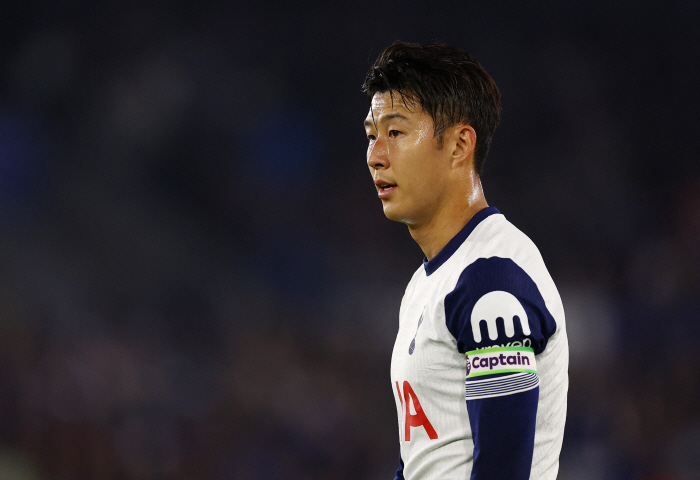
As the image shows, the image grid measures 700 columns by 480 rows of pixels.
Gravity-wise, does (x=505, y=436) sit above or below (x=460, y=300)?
below

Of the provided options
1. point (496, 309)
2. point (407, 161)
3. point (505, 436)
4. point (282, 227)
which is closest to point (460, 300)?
point (496, 309)

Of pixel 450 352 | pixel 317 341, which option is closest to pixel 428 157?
pixel 450 352

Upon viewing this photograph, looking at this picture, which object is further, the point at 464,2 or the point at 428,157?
the point at 464,2

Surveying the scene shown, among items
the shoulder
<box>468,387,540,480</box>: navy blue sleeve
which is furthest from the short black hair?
<box>468,387,540,480</box>: navy blue sleeve

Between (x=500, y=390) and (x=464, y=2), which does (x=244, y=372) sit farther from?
(x=500, y=390)

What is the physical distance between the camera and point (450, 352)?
3.50 ft

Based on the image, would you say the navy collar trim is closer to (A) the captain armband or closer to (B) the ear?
(B) the ear

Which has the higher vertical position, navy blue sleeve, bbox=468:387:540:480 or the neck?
the neck

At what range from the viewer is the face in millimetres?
1217

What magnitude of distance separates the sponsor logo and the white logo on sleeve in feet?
0.07

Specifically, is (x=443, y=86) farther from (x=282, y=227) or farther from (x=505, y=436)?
(x=282, y=227)

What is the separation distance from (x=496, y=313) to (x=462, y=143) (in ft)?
1.28

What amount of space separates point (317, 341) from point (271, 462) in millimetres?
716

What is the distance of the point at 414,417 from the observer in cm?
116
